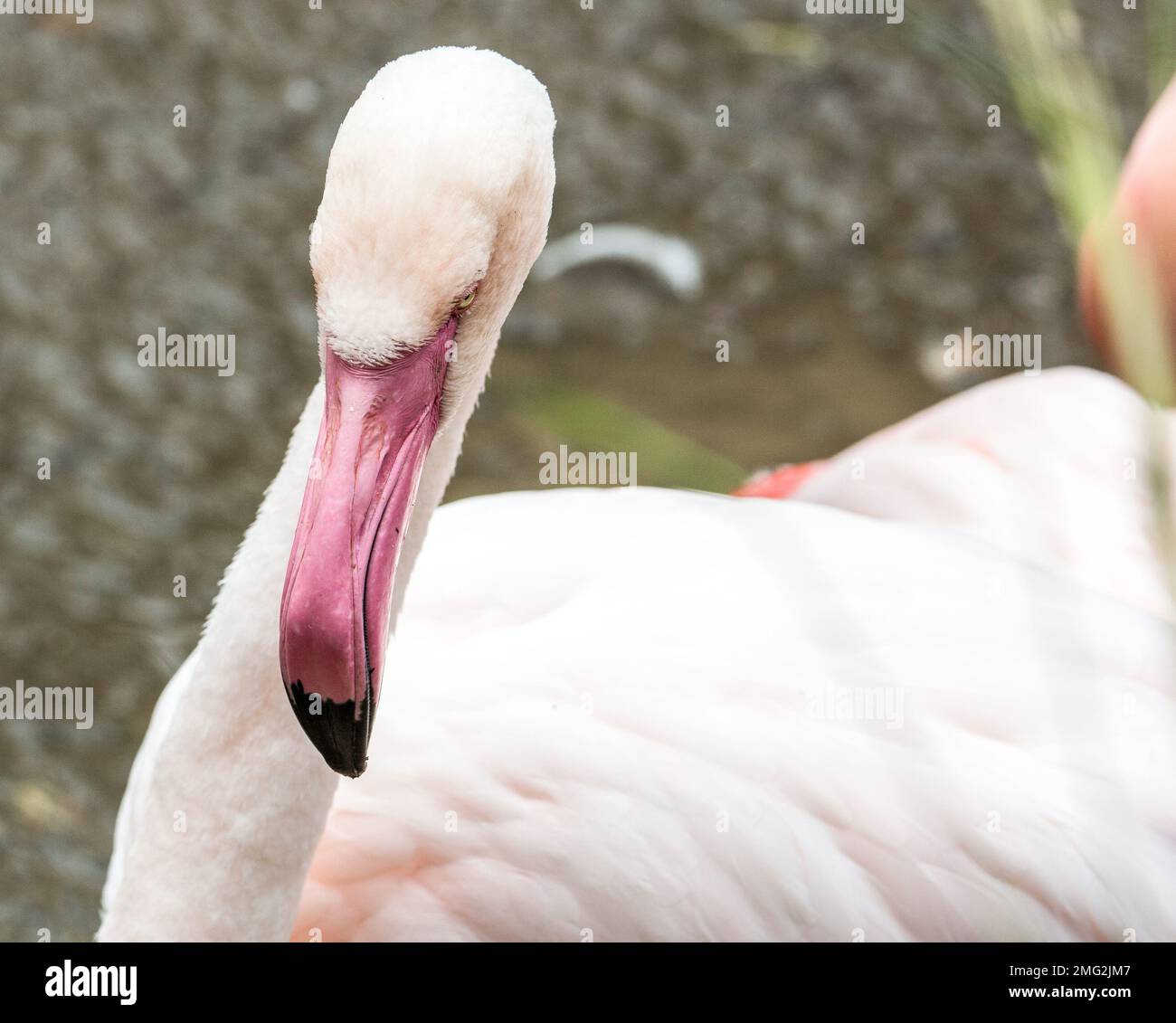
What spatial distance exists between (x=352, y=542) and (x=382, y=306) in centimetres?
25

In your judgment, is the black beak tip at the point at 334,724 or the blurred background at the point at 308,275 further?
the blurred background at the point at 308,275

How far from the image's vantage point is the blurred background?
3.59m

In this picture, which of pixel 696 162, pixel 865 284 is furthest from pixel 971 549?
pixel 696 162

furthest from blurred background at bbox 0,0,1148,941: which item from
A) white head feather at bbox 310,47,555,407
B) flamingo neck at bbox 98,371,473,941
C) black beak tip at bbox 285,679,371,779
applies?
white head feather at bbox 310,47,555,407

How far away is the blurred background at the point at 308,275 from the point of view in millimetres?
3590

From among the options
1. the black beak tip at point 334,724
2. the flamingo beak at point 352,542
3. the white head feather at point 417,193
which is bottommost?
the black beak tip at point 334,724

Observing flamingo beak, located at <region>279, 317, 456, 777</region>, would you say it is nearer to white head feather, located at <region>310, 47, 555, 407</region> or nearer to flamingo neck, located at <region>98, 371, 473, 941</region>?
white head feather, located at <region>310, 47, 555, 407</region>

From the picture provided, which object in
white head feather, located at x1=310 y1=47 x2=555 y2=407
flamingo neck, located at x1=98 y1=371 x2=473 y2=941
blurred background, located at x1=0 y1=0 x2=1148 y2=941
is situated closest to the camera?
white head feather, located at x1=310 y1=47 x2=555 y2=407

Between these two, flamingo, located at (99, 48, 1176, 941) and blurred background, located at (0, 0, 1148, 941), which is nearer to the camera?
flamingo, located at (99, 48, 1176, 941)

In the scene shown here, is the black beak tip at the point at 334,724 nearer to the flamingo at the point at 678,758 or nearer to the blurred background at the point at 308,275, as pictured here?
the flamingo at the point at 678,758

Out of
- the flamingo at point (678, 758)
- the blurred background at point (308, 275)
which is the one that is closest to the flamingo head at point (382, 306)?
the flamingo at point (678, 758)

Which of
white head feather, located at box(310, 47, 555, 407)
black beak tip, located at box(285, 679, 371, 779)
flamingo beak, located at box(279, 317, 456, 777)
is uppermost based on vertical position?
white head feather, located at box(310, 47, 555, 407)

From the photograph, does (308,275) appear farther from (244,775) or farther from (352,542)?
(352,542)

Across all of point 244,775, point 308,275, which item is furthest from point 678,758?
point 308,275
